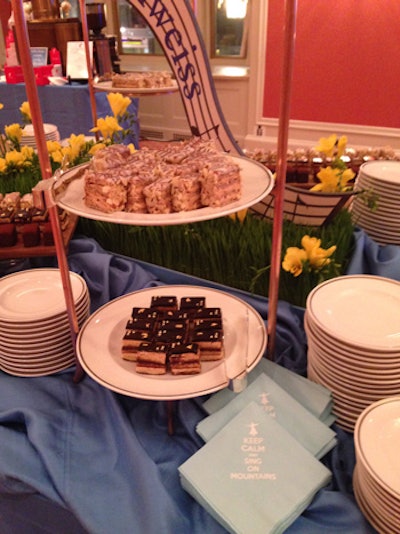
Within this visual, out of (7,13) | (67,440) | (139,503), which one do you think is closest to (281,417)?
(139,503)

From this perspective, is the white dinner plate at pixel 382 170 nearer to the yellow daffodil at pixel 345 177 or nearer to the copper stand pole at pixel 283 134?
the yellow daffodil at pixel 345 177

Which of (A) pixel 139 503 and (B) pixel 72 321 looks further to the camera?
(B) pixel 72 321

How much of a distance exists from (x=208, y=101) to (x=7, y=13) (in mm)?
5116

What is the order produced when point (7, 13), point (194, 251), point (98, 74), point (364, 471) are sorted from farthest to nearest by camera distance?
1. point (7, 13)
2. point (98, 74)
3. point (194, 251)
4. point (364, 471)

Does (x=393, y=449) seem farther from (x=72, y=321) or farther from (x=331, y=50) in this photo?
(x=331, y=50)

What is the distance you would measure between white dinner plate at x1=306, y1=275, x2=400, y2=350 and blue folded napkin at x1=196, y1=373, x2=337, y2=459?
16 cm

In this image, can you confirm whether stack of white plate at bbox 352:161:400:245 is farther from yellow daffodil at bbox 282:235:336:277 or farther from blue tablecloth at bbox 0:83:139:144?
blue tablecloth at bbox 0:83:139:144

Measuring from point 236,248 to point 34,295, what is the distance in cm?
54

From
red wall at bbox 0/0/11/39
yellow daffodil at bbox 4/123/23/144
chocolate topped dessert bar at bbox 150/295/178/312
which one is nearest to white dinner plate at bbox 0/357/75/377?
chocolate topped dessert bar at bbox 150/295/178/312

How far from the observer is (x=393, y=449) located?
2.29 ft

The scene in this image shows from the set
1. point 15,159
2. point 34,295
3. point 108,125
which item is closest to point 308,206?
point 34,295

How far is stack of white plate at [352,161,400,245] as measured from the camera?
138cm

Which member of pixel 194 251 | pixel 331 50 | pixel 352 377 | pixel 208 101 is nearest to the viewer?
pixel 352 377

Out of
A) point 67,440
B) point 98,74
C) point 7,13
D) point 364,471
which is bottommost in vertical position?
point 67,440
